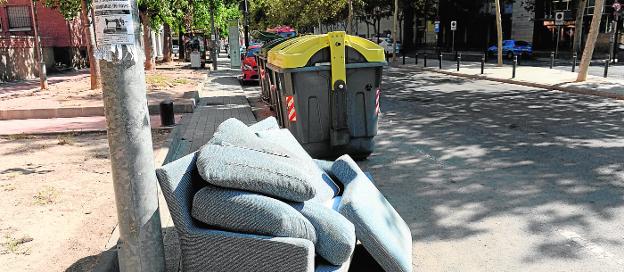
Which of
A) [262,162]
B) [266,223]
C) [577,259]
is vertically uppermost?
[262,162]

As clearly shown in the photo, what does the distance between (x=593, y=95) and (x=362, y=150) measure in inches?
415

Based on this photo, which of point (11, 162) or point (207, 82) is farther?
point (207, 82)

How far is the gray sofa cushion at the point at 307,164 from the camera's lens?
12.2 ft

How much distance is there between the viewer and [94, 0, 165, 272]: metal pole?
287cm

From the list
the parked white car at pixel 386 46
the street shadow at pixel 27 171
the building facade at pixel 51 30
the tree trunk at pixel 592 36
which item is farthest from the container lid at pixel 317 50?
the parked white car at pixel 386 46

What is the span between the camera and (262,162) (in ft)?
9.91

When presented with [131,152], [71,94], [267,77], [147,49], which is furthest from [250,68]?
[131,152]

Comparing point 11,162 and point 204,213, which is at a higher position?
point 204,213

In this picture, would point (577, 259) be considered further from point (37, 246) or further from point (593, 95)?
point (593, 95)

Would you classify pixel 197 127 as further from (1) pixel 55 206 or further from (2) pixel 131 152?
(2) pixel 131 152

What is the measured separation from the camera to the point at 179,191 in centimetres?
288

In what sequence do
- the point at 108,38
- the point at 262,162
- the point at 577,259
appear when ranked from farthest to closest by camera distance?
the point at 577,259 < the point at 262,162 < the point at 108,38

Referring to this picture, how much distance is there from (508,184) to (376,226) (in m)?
3.35

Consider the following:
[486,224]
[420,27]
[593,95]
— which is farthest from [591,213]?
[420,27]
